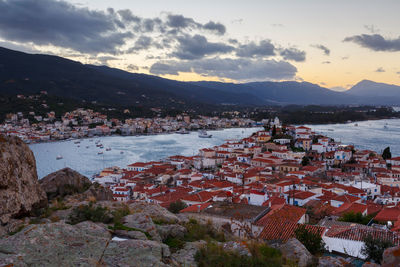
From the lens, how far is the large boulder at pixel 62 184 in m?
5.96

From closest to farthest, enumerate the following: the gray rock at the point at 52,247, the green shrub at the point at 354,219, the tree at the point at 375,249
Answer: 1. the gray rock at the point at 52,247
2. the tree at the point at 375,249
3. the green shrub at the point at 354,219

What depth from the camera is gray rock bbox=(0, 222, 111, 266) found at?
2.11 m

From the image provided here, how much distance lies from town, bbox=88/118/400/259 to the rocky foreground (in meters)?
0.70

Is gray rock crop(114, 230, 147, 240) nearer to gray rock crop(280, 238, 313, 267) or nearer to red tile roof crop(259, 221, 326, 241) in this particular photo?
gray rock crop(280, 238, 313, 267)

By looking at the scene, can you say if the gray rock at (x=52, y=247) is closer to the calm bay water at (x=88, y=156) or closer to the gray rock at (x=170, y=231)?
the gray rock at (x=170, y=231)

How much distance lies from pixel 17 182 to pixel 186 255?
2.48 meters

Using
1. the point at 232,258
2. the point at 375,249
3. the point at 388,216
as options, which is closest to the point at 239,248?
the point at 232,258

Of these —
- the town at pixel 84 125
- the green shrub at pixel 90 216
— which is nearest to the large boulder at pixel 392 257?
the green shrub at pixel 90 216

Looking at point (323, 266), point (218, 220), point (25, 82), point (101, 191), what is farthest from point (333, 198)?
point (25, 82)

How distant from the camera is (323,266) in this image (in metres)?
3.10

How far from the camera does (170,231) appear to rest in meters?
3.65

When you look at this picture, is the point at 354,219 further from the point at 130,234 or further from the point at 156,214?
the point at 130,234

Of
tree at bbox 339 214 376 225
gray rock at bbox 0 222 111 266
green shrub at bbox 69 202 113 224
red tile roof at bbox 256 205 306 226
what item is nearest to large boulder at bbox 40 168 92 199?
green shrub at bbox 69 202 113 224

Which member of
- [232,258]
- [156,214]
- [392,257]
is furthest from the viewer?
[156,214]
